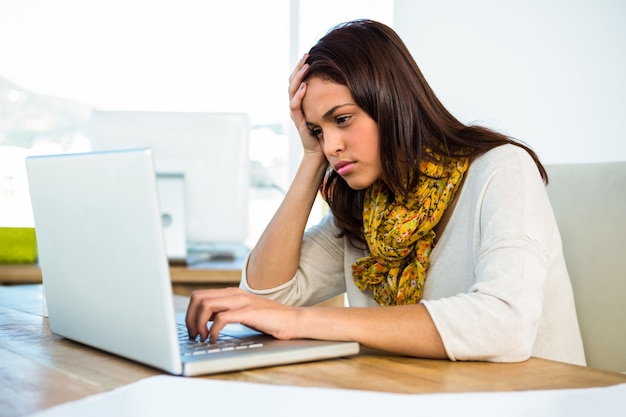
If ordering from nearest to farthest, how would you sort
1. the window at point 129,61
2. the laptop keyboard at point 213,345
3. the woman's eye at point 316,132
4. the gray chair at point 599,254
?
the laptop keyboard at point 213,345, the gray chair at point 599,254, the woman's eye at point 316,132, the window at point 129,61

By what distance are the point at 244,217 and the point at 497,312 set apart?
1524mm

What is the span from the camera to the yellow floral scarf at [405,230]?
1.31m

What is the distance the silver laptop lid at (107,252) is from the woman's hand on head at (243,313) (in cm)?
13

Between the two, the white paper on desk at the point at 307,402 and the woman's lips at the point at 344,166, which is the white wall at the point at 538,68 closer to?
the woman's lips at the point at 344,166

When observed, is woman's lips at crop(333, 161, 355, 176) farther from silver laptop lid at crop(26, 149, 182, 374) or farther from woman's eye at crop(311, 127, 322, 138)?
silver laptop lid at crop(26, 149, 182, 374)

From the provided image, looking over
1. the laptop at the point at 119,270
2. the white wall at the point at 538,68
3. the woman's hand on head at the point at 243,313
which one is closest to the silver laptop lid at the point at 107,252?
the laptop at the point at 119,270

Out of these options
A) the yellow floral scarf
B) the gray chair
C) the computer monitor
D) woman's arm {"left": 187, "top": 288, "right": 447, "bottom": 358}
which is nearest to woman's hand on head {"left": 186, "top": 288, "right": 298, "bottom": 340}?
woman's arm {"left": 187, "top": 288, "right": 447, "bottom": 358}

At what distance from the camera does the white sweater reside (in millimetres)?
958

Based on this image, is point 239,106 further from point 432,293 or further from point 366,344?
point 366,344

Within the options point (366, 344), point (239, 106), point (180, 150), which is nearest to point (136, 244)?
point (366, 344)

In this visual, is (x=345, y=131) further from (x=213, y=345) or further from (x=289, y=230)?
(x=213, y=345)

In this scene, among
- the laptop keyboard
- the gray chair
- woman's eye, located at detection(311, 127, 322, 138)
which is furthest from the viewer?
woman's eye, located at detection(311, 127, 322, 138)

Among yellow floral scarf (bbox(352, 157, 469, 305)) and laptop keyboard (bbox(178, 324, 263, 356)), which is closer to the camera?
laptop keyboard (bbox(178, 324, 263, 356))

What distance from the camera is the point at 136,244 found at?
31.8 inches
